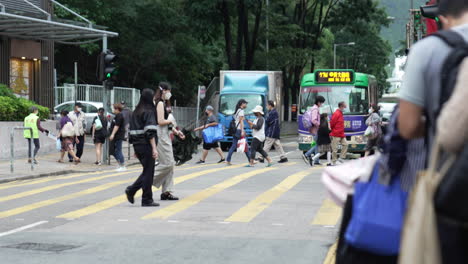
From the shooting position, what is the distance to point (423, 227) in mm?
2770

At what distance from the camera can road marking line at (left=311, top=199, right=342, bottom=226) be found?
10.4 m

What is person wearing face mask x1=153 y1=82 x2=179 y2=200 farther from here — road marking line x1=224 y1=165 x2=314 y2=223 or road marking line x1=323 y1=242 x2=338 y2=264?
road marking line x1=323 y1=242 x2=338 y2=264

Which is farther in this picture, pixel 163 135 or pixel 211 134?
pixel 211 134

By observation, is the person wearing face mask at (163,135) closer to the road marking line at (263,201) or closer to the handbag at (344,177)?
the road marking line at (263,201)

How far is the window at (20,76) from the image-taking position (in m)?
32.8

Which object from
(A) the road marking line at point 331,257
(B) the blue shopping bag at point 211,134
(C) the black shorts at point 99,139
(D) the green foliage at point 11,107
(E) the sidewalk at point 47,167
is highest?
(D) the green foliage at point 11,107

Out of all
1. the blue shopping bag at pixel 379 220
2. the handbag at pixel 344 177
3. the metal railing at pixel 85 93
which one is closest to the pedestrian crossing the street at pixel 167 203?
the handbag at pixel 344 177

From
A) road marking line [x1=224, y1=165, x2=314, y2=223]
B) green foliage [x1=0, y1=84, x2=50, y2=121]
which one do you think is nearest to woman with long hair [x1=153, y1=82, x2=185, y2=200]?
road marking line [x1=224, y1=165, x2=314, y2=223]

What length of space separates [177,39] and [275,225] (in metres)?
38.0

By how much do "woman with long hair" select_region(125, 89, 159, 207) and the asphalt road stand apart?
285 mm

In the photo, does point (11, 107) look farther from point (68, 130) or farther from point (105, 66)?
point (105, 66)

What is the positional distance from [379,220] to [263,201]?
9.65 meters

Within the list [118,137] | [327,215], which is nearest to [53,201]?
[327,215]

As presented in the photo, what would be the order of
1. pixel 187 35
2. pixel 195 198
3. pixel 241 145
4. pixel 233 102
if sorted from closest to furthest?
pixel 195 198
pixel 241 145
pixel 233 102
pixel 187 35
